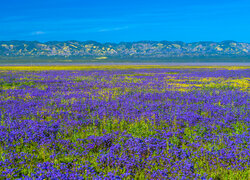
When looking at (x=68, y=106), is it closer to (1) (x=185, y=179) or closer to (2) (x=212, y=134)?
(2) (x=212, y=134)

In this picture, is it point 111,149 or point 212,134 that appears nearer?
point 111,149

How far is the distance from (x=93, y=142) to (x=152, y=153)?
6.44 feet

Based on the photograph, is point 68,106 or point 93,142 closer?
point 93,142

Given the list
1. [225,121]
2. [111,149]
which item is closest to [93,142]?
[111,149]

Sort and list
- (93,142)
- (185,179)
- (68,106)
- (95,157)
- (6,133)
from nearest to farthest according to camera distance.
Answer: (185,179)
(95,157)
(93,142)
(6,133)
(68,106)

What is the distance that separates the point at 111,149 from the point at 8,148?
10.4ft

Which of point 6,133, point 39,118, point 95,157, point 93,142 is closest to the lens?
point 95,157

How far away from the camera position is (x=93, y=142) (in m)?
7.16

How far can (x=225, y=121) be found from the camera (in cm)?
941

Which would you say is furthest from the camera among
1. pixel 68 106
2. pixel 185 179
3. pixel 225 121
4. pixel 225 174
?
pixel 68 106

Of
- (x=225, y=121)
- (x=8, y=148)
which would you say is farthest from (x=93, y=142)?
(x=225, y=121)

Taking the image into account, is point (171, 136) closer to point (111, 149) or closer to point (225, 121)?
point (111, 149)

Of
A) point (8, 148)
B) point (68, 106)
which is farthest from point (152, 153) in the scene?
point (68, 106)

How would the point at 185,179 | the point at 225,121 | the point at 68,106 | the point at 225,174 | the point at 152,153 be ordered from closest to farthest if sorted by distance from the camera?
the point at 185,179
the point at 225,174
the point at 152,153
the point at 225,121
the point at 68,106
